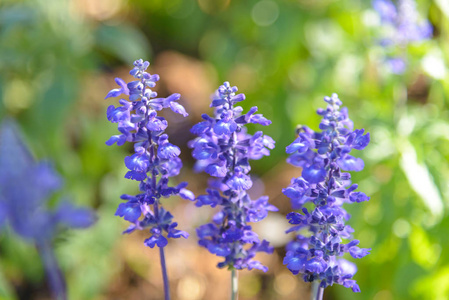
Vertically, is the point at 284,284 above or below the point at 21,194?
above

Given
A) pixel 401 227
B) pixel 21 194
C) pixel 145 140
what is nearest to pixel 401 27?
pixel 401 227

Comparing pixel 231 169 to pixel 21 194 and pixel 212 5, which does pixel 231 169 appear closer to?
pixel 21 194

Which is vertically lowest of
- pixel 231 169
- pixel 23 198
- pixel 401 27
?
pixel 231 169

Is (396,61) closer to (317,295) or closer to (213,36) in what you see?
(317,295)

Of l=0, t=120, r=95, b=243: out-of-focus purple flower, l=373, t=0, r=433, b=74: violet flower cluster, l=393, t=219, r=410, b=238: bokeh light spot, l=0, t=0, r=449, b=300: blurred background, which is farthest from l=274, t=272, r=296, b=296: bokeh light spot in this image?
l=0, t=120, r=95, b=243: out-of-focus purple flower

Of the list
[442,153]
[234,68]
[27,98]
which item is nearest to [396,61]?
[442,153]

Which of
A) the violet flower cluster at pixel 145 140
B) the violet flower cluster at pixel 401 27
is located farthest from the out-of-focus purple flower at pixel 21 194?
the violet flower cluster at pixel 401 27
